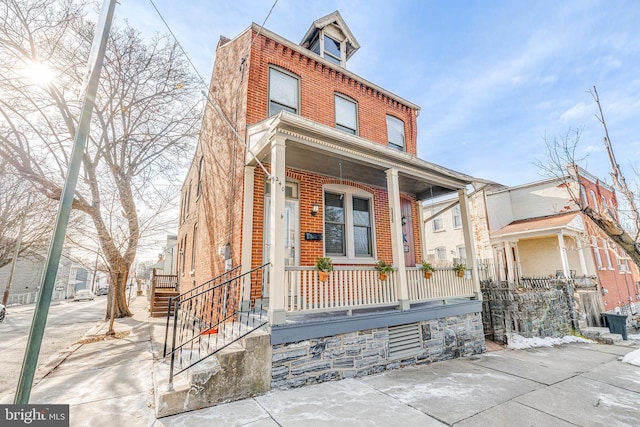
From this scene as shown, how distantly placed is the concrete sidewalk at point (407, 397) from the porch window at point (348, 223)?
9.88ft

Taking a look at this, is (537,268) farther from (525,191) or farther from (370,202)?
(370,202)

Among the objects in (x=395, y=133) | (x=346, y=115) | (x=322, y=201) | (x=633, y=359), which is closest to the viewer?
(x=633, y=359)

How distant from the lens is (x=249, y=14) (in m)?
6.56

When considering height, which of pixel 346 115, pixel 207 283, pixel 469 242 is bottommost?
pixel 207 283

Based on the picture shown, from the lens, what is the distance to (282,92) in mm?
7441

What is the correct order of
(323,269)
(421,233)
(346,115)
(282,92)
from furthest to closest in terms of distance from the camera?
1. (421,233)
2. (346,115)
3. (282,92)
4. (323,269)

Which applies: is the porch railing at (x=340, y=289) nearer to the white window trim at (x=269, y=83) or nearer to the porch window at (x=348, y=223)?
the porch window at (x=348, y=223)

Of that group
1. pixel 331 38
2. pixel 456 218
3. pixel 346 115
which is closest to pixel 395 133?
pixel 346 115

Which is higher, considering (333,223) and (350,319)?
(333,223)

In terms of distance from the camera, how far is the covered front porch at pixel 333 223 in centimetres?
468

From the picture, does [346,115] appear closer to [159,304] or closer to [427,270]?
[427,270]

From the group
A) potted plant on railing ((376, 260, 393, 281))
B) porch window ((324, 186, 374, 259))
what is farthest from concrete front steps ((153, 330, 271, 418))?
porch window ((324, 186, 374, 259))

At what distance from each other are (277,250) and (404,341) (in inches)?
130

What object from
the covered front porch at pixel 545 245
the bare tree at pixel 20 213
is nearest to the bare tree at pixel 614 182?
the covered front porch at pixel 545 245
